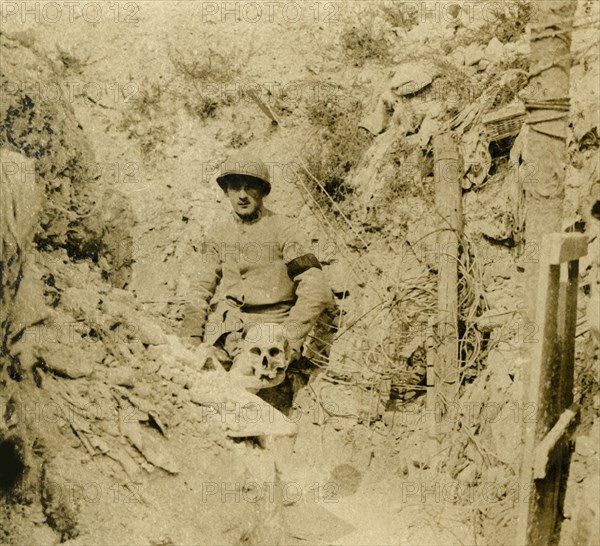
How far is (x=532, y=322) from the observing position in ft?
12.6

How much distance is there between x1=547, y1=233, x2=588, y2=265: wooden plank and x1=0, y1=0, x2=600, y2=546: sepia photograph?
0.02 meters

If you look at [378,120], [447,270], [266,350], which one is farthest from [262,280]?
[378,120]

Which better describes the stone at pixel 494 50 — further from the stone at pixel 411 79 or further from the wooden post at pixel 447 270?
the wooden post at pixel 447 270

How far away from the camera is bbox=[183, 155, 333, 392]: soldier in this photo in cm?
562

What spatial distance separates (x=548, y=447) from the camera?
139 inches

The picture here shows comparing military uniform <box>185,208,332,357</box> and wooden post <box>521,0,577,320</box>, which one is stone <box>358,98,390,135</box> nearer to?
military uniform <box>185,208,332,357</box>

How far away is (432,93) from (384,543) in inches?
167

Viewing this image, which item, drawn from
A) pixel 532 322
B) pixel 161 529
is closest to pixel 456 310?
pixel 532 322

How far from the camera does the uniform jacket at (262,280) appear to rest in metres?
5.61

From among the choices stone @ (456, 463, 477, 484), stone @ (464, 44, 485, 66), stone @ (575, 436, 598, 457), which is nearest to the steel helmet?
stone @ (464, 44, 485, 66)

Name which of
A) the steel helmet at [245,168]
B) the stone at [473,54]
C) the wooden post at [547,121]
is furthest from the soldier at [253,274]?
the stone at [473,54]

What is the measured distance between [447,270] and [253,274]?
1.79 meters

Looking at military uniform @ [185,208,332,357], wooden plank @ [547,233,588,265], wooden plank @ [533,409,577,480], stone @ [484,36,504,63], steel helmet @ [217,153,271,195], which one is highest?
stone @ [484,36,504,63]

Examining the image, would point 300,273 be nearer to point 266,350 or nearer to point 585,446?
point 266,350
